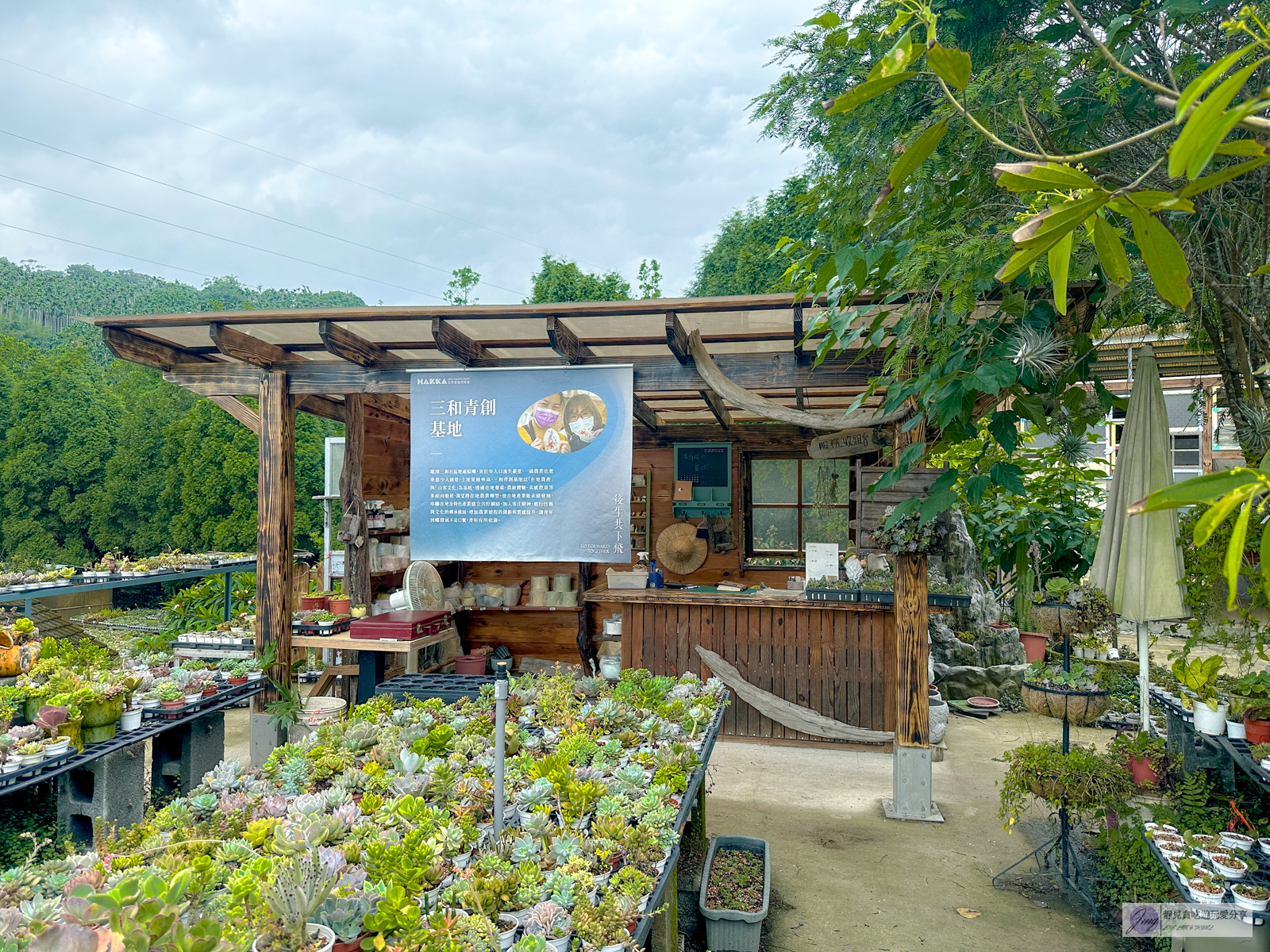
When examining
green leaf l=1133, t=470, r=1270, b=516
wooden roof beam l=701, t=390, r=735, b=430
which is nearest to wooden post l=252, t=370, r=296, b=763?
wooden roof beam l=701, t=390, r=735, b=430

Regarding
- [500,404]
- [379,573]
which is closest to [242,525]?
[379,573]

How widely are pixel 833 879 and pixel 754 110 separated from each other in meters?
4.14

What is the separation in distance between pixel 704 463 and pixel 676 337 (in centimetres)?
430

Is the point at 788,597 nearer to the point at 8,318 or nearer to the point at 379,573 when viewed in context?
the point at 379,573

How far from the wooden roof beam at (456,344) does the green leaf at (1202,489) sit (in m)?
4.52

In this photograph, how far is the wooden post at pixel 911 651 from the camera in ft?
16.7

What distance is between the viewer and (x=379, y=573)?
7.98 metres

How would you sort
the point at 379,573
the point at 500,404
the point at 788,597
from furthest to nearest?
1. the point at 379,573
2. the point at 788,597
3. the point at 500,404

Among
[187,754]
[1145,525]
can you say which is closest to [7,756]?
[187,754]

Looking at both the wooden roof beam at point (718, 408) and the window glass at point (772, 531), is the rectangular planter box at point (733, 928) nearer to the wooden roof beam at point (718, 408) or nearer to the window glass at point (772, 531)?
the wooden roof beam at point (718, 408)

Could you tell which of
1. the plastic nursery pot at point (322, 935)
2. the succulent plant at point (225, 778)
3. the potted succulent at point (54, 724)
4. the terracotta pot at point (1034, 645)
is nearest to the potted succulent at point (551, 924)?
the plastic nursery pot at point (322, 935)

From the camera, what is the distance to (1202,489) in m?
0.73

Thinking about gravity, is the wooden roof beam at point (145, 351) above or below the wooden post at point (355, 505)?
above

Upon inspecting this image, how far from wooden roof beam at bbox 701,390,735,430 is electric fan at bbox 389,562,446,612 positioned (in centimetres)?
298
